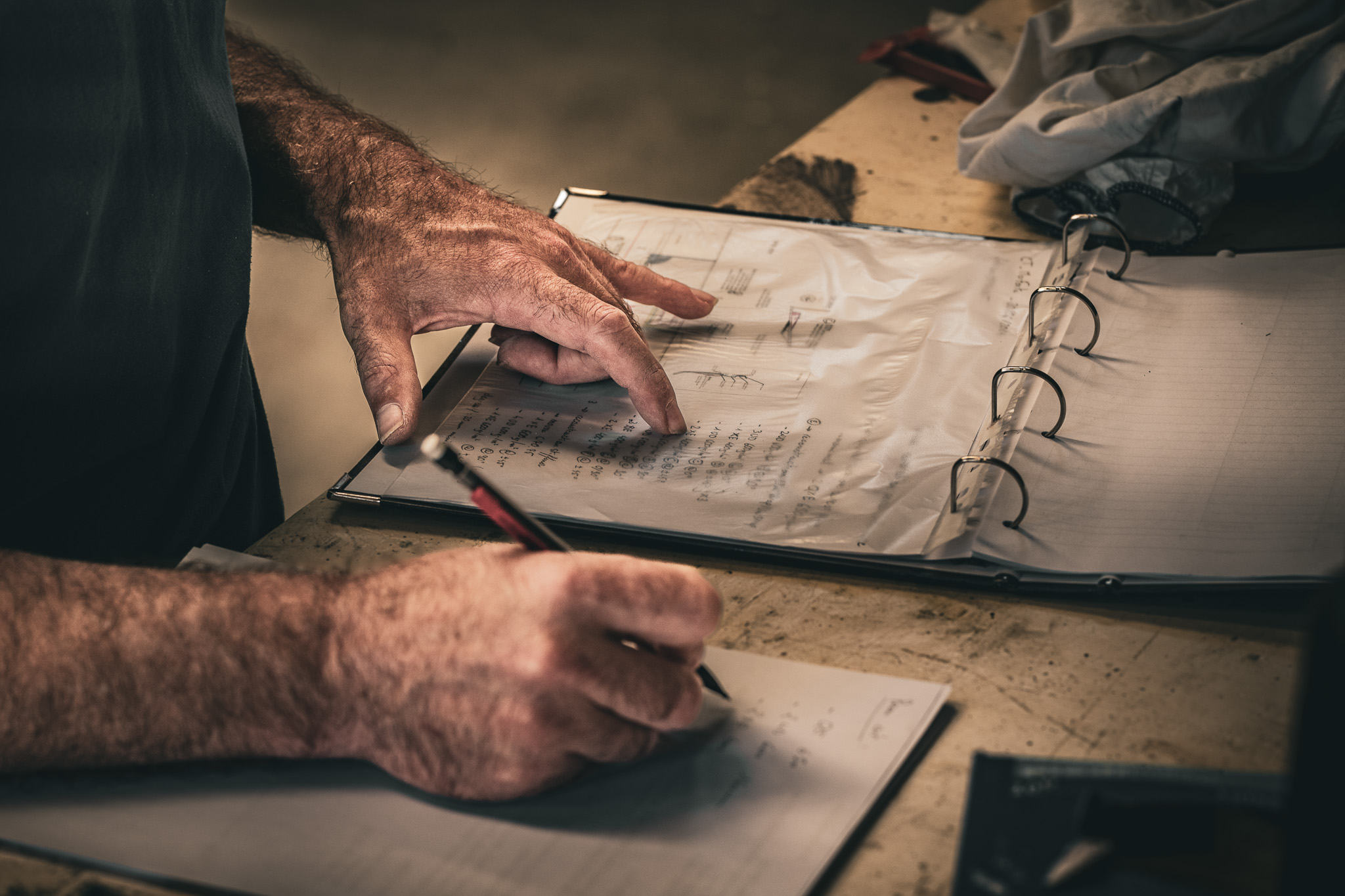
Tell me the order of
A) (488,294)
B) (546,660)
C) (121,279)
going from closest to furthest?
(546,660), (121,279), (488,294)

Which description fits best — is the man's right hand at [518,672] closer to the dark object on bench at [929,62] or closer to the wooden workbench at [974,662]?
the wooden workbench at [974,662]

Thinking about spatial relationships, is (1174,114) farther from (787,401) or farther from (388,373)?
(388,373)

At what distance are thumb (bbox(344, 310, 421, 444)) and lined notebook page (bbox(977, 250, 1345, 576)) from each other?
1.69 ft

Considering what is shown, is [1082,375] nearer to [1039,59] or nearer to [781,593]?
[781,593]

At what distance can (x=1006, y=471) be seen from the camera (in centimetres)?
78

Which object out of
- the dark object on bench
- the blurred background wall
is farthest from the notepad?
the blurred background wall

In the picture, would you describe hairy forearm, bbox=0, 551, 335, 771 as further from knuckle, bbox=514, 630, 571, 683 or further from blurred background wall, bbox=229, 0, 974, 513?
blurred background wall, bbox=229, 0, 974, 513

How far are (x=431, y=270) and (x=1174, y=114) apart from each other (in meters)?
0.82

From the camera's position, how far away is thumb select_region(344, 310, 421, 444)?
0.91m

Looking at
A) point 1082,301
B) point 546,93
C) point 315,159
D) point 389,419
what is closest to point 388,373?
point 389,419

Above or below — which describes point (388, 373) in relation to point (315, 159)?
below

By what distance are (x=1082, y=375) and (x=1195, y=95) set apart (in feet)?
1.40

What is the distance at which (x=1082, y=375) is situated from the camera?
87cm

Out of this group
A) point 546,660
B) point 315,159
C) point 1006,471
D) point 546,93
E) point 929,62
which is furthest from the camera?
point 546,93
